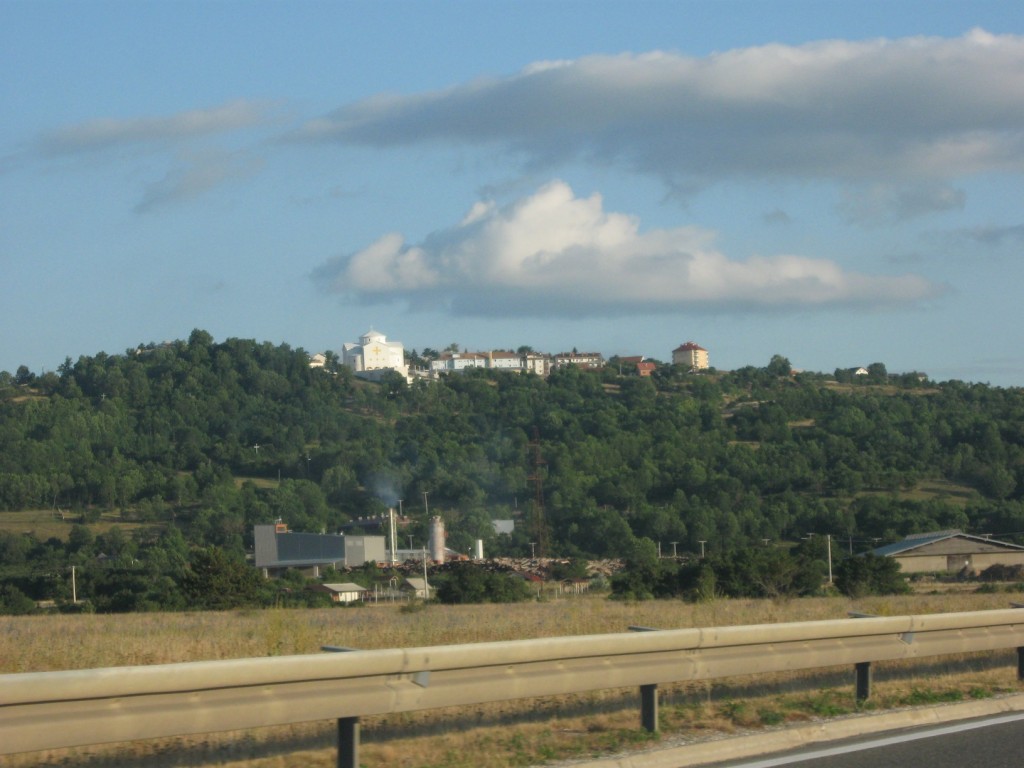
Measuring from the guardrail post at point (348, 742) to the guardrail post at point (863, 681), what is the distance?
4.62m

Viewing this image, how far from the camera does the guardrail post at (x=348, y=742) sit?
7477 millimetres

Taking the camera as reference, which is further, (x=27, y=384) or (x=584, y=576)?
(x=27, y=384)

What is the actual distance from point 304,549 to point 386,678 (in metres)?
70.8

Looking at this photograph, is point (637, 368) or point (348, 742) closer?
point (348, 742)

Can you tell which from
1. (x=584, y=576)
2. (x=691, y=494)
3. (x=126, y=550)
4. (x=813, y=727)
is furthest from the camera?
(x=691, y=494)

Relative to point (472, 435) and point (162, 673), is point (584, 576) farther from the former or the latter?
point (472, 435)

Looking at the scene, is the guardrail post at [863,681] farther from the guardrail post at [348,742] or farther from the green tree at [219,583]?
the green tree at [219,583]

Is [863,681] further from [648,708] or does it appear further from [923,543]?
[923,543]

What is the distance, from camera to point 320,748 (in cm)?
802

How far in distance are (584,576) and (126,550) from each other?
31.4 m

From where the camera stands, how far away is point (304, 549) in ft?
253

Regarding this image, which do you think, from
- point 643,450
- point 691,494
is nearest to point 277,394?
point 643,450

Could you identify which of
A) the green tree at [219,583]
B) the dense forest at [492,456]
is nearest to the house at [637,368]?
the dense forest at [492,456]

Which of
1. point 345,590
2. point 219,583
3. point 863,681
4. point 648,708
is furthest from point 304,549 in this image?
point 648,708
